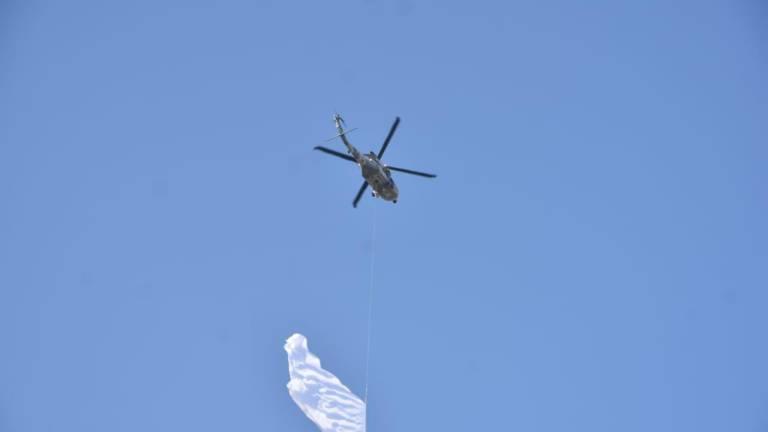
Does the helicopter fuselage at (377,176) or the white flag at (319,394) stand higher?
the helicopter fuselage at (377,176)

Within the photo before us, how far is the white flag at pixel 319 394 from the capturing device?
53.4m

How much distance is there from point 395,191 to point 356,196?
8.29ft

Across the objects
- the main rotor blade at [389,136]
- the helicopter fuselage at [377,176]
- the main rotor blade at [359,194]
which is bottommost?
the main rotor blade at [359,194]

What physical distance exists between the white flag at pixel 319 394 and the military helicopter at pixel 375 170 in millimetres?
10302

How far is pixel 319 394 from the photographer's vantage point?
55.3 meters

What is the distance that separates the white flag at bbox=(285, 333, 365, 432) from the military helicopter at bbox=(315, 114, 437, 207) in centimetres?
1030

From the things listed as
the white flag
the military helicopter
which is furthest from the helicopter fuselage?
the white flag

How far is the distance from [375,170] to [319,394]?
14429 mm

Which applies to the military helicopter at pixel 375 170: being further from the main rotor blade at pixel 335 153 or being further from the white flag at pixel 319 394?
the white flag at pixel 319 394

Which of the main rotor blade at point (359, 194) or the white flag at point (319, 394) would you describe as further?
the main rotor blade at point (359, 194)

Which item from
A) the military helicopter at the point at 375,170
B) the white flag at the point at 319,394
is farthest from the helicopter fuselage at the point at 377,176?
the white flag at the point at 319,394

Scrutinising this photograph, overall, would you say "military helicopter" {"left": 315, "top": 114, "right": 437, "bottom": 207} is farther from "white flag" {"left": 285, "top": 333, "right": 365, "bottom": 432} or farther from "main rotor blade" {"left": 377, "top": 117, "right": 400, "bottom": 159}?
"white flag" {"left": 285, "top": 333, "right": 365, "bottom": 432}

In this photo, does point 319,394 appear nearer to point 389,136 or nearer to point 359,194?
point 359,194

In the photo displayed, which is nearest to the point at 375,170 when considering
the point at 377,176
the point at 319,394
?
the point at 377,176
